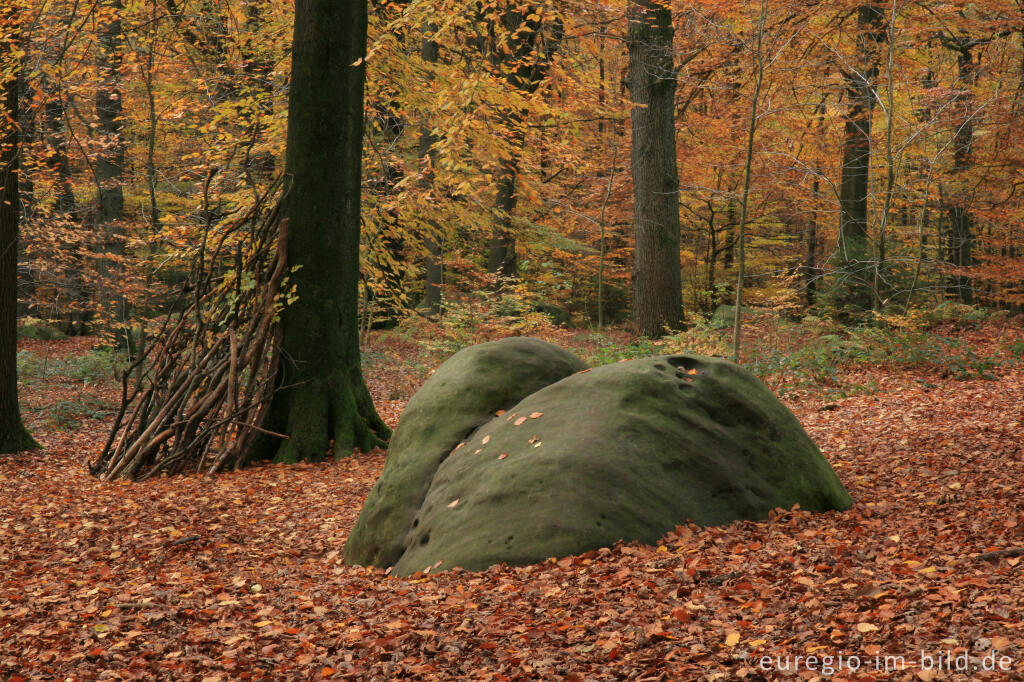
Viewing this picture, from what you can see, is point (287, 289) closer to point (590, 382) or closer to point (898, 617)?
point (590, 382)

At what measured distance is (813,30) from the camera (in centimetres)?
Answer: 1446

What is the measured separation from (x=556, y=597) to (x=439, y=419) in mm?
2272

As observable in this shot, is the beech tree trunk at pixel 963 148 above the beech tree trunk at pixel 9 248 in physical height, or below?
above

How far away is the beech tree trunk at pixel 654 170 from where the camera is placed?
40.5ft

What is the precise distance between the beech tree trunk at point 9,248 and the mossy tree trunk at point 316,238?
3.22 m

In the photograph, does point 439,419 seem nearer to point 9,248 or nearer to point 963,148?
point 9,248

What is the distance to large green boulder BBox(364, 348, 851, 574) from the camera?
14.4ft

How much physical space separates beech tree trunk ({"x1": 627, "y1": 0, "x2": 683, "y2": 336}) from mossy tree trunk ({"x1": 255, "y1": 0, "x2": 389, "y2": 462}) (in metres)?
5.82

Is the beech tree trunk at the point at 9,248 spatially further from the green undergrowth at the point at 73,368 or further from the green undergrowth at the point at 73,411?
the green undergrowth at the point at 73,368

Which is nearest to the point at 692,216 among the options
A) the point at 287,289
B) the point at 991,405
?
the point at 991,405

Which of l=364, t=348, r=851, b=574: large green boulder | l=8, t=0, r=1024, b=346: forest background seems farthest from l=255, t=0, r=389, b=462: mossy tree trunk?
l=364, t=348, r=851, b=574: large green boulder

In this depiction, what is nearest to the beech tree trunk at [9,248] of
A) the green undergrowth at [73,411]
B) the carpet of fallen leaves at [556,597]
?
the green undergrowth at [73,411]

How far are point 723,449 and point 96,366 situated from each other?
13444 mm

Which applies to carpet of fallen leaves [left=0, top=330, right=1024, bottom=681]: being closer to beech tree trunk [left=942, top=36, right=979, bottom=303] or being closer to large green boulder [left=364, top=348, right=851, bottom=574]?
large green boulder [left=364, top=348, right=851, bottom=574]
